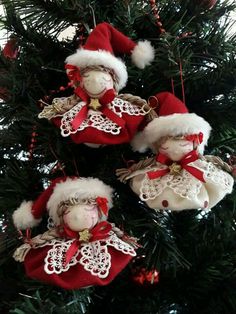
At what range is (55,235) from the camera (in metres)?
0.52

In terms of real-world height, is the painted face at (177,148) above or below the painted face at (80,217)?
above

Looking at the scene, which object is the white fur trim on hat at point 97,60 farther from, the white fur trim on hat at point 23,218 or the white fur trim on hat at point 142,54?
the white fur trim on hat at point 23,218

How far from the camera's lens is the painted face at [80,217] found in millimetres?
507

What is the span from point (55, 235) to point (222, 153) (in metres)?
0.30

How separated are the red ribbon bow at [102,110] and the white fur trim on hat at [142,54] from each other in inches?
3.1

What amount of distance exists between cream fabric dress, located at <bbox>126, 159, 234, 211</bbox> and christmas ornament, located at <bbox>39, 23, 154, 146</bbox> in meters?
0.07

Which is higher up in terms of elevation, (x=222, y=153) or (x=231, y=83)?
(x=231, y=83)

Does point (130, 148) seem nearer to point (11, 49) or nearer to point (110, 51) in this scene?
point (110, 51)

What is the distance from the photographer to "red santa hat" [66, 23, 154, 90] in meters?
0.56

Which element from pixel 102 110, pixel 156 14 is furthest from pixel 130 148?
pixel 156 14

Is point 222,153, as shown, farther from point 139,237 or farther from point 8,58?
point 8,58

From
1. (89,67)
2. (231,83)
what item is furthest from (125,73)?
(231,83)

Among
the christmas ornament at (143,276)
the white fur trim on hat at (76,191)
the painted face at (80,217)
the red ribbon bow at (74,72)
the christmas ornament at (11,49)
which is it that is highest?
the red ribbon bow at (74,72)

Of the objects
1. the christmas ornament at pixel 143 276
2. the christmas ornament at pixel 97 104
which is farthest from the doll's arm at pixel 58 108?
the christmas ornament at pixel 143 276
